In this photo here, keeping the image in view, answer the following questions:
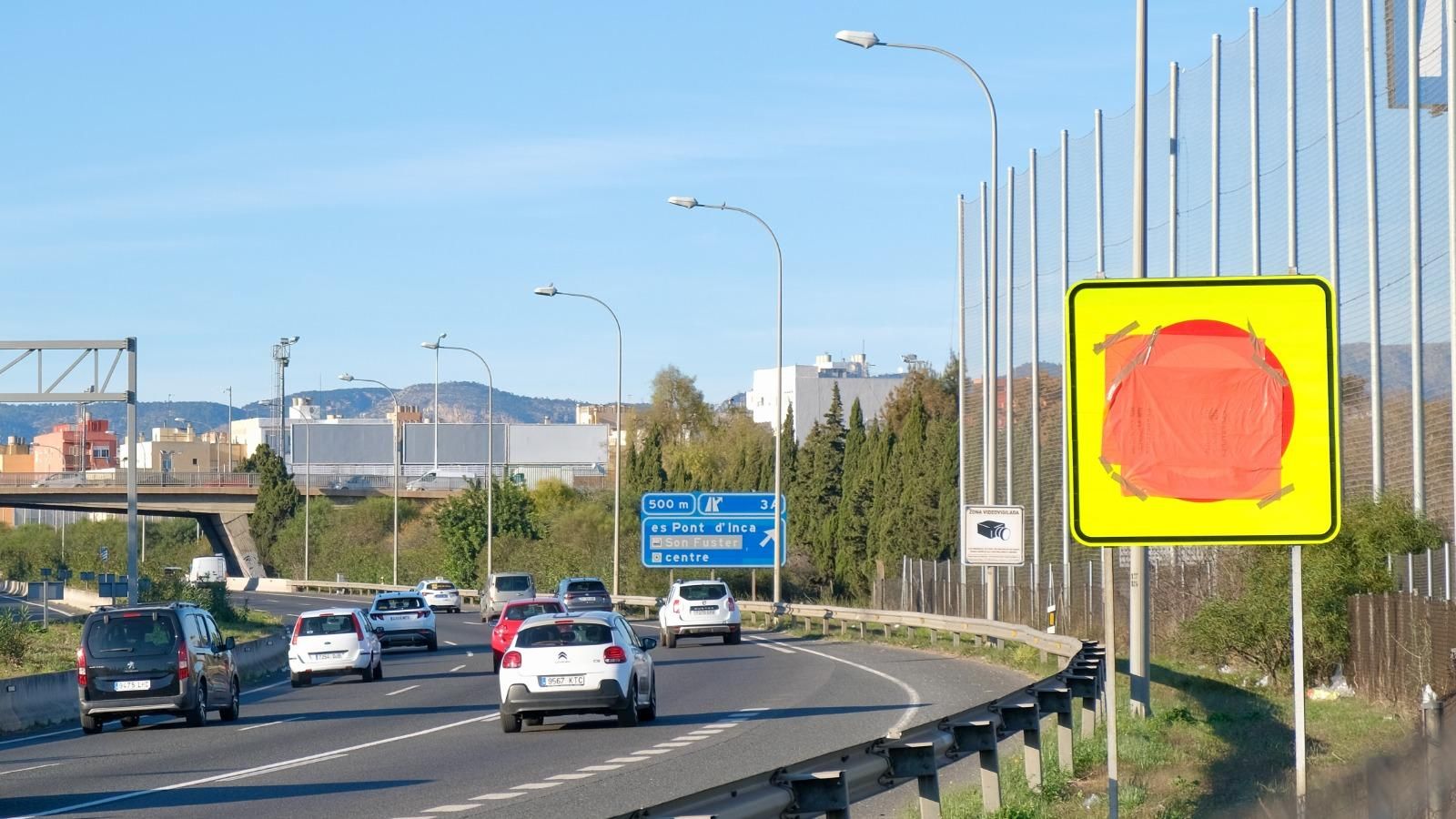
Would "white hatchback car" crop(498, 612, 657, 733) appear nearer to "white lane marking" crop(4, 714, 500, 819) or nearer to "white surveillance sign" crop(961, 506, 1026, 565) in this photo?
"white lane marking" crop(4, 714, 500, 819)

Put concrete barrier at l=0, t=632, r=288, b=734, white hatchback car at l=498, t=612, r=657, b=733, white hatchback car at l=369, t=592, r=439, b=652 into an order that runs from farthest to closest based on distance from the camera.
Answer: white hatchback car at l=369, t=592, r=439, b=652
concrete barrier at l=0, t=632, r=288, b=734
white hatchback car at l=498, t=612, r=657, b=733

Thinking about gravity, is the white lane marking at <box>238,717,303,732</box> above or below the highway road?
below

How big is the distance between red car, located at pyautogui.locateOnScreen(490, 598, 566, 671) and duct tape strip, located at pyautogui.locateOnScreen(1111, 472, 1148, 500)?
28.4m

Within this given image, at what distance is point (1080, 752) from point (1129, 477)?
24.8 feet

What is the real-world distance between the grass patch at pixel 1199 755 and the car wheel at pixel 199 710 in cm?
1246

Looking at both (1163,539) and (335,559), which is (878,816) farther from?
(335,559)

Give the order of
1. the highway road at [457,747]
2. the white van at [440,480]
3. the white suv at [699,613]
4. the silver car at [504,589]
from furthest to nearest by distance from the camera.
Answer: the white van at [440,480]
the silver car at [504,589]
the white suv at [699,613]
the highway road at [457,747]

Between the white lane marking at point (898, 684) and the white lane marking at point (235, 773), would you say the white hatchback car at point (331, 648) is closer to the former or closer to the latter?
the white lane marking at point (898, 684)

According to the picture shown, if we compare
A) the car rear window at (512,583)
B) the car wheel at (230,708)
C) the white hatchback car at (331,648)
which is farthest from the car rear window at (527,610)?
the car rear window at (512,583)

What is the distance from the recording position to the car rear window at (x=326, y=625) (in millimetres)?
38031

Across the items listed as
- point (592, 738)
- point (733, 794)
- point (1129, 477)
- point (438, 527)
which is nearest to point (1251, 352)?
point (1129, 477)

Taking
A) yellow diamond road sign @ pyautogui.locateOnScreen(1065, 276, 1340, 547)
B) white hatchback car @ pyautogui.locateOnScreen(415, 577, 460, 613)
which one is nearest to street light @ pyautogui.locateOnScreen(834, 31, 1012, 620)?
yellow diamond road sign @ pyautogui.locateOnScreen(1065, 276, 1340, 547)

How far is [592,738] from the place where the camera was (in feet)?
72.3

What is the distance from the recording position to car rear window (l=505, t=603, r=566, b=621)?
122ft
